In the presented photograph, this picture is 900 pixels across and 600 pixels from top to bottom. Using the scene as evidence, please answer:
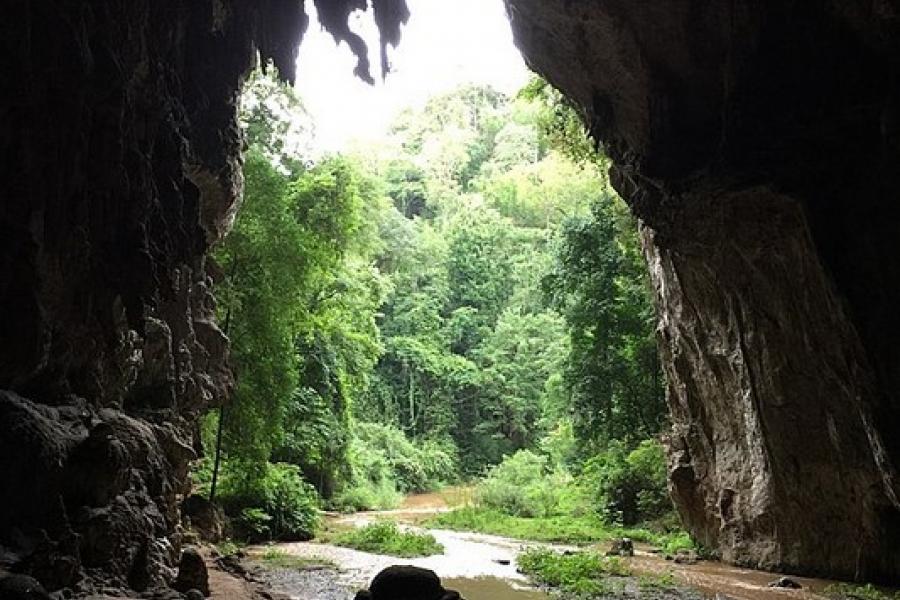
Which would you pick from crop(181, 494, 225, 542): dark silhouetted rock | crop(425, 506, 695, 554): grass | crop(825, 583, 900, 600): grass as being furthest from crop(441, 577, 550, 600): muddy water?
crop(181, 494, 225, 542): dark silhouetted rock

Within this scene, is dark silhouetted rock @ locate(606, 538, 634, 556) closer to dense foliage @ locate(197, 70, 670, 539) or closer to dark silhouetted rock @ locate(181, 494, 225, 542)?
dense foliage @ locate(197, 70, 670, 539)

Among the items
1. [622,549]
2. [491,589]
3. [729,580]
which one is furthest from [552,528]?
[491,589]

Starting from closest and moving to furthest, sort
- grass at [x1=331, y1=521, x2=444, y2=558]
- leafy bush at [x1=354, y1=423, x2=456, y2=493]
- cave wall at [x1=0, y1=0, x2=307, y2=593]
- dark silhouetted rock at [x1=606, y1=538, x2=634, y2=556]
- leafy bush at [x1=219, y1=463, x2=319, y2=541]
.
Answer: cave wall at [x1=0, y1=0, x2=307, y2=593]
dark silhouetted rock at [x1=606, y1=538, x2=634, y2=556]
grass at [x1=331, y1=521, x2=444, y2=558]
leafy bush at [x1=219, y1=463, x2=319, y2=541]
leafy bush at [x1=354, y1=423, x2=456, y2=493]

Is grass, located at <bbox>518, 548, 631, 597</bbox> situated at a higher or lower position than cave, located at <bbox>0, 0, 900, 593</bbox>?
lower

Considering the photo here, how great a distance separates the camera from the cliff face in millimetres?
Result: 11125

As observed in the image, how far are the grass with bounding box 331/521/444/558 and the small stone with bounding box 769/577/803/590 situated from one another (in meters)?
7.44

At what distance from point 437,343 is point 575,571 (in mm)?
34064

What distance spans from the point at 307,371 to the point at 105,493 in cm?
1796

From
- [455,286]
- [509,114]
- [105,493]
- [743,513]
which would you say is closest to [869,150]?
[743,513]

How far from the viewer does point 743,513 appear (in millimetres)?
15000

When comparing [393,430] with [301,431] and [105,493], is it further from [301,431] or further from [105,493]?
[105,493]

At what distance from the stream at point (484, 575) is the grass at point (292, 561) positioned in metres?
0.21

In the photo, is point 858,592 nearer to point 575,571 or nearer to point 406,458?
point 575,571

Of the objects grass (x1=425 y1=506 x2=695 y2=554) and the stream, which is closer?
the stream
